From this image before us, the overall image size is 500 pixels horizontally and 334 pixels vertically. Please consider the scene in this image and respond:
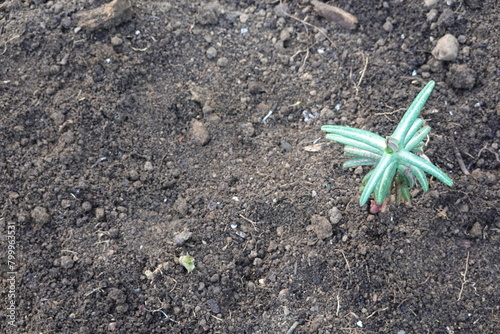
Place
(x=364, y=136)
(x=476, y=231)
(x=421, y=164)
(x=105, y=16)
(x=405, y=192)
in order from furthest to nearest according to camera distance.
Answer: (x=105, y=16) → (x=476, y=231) → (x=405, y=192) → (x=364, y=136) → (x=421, y=164)

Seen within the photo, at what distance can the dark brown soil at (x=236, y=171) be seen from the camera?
264 cm

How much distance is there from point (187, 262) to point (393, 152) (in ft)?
4.10

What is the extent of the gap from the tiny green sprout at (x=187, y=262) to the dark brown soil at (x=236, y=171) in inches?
1.1

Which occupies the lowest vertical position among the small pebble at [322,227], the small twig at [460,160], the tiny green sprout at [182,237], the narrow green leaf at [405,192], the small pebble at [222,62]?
the tiny green sprout at [182,237]

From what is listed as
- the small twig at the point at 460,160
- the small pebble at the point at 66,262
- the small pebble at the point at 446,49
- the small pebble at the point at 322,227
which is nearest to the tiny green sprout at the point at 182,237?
the small pebble at the point at 66,262

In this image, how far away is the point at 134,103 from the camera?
3148 mm

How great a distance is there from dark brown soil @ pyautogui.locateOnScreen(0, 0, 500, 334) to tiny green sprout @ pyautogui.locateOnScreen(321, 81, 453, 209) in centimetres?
48

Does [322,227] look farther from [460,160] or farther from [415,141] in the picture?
[460,160]

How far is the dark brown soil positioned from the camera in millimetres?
2645

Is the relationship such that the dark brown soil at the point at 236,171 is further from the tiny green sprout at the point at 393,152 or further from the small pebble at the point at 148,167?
the tiny green sprout at the point at 393,152

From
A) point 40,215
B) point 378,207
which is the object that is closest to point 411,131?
point 378,207

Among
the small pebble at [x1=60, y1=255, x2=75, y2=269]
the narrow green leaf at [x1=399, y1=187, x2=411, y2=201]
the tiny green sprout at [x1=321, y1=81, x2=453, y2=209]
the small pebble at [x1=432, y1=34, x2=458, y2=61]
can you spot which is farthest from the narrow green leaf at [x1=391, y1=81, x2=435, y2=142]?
the small pebble at [x1=60, y1=255, x2=75, y2=269]

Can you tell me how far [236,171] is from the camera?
2986 millimetres

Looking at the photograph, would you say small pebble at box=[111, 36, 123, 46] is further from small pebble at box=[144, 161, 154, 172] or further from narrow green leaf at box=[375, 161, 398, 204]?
narrow green leaf at box=[375, 161, 398, 204]
